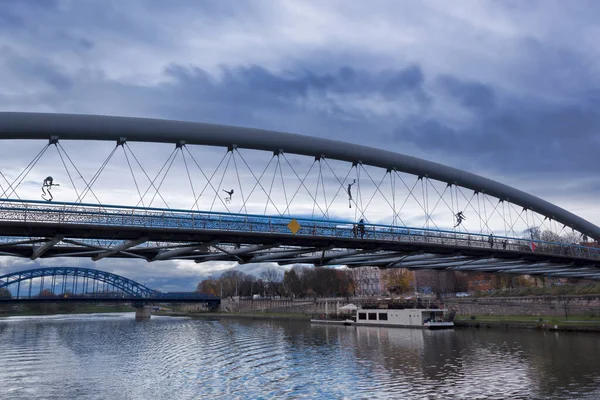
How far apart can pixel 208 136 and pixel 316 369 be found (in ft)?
49.6

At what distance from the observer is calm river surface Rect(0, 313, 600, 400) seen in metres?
22.2

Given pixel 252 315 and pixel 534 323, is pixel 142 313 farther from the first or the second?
pixel 534 323

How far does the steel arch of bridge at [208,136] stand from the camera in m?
26.1

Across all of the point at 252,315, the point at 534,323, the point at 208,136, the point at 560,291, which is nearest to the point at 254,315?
the point at 252,315

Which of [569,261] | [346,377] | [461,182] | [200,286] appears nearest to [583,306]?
[569,261]

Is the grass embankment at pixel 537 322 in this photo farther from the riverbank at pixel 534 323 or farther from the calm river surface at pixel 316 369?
the calm river surface at pixel 316 369

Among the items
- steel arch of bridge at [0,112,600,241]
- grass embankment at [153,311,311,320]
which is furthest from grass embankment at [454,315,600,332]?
grass embankment at [153,311,311,320]

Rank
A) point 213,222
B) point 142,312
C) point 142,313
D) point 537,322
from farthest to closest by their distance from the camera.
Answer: point 142,312 → point 142,313 → point 537,322 → point 213,222

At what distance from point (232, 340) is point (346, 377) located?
83.4 ft

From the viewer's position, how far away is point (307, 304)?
100 m

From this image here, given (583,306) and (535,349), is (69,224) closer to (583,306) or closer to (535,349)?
(535,349)

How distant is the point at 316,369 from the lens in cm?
2881

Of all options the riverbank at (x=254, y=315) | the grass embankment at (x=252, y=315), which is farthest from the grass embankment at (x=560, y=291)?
the grass embankment at (x=252, y=315)

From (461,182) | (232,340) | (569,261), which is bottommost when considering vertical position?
(232,340)
